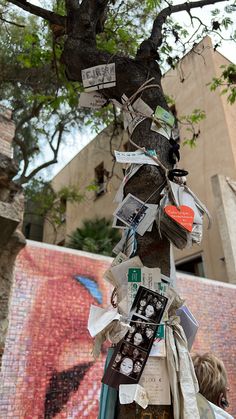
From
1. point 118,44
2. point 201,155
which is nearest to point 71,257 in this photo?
point 118,44

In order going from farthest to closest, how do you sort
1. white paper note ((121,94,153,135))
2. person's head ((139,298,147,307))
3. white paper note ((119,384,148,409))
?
white paper note ((121,94,153,135)), person's head ((139,298,147,307)), white paper note ((119,384,148,409))

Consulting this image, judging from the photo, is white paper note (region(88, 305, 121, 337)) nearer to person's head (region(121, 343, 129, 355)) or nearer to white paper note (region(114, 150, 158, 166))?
person's head (region(121, 343, 129, 355))

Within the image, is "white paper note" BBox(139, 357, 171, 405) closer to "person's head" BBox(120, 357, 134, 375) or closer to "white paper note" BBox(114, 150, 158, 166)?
"person's head" BBox(120, 357, 134, 375)

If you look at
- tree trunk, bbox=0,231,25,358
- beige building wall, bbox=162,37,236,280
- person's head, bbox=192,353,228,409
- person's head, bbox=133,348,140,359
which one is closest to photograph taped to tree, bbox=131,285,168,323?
person's head, bbox=133,348,140,359

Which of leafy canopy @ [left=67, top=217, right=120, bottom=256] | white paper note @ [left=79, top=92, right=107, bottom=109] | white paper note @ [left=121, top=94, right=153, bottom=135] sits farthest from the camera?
leafy canopy @ [left=67, top=217, right=120, bottom=256]

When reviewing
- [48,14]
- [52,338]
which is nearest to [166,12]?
[48,14]

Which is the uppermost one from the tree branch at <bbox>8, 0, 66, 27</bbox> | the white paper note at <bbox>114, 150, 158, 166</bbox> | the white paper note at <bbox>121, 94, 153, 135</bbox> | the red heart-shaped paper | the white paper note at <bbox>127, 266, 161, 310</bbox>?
the tree branch at <bbox>8, 0, 66, 27</bbox>

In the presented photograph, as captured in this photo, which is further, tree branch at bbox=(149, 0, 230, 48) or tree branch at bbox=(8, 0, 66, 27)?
tree branch at bbox=(8, 0, 66, 27)

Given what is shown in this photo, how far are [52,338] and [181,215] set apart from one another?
3306 millimetres

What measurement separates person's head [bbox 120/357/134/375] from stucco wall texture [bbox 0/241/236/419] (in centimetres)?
290

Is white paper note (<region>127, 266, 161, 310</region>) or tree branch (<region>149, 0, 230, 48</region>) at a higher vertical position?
tree branch (<region>149, 0, 230, 48</region>)

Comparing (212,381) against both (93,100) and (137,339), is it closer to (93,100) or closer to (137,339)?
(137,339)

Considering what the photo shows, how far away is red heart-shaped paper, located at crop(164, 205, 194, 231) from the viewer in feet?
5.42

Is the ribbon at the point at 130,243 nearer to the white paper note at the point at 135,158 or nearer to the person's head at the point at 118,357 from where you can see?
the white paper note at the point at 135,158
